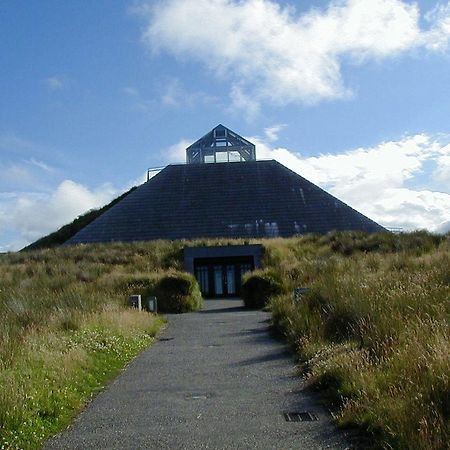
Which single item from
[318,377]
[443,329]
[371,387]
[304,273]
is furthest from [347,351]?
[304,273]

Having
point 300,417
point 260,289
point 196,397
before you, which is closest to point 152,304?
point 260,289

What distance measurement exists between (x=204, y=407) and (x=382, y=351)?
2413 millimetres

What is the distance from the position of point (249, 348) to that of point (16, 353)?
4.98 meters

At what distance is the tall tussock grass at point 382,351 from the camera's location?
539 cm

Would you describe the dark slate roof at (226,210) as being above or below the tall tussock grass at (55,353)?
above

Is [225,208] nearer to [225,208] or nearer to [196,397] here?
[225,208]

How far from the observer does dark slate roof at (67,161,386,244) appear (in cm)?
5000

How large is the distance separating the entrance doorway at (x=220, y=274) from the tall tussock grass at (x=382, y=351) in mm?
23586

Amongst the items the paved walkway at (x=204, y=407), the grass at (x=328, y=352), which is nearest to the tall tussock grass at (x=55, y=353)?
the grass at (x=328, y=352)

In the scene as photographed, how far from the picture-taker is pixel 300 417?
6633 millimetres

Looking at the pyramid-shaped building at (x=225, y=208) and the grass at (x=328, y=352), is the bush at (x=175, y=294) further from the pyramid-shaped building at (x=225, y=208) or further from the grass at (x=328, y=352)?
the pyramid-shaped building at (x=225, y=208)

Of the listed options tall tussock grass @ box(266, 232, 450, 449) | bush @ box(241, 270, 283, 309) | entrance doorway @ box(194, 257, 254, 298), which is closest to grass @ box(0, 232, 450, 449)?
tall tussock grass @ box(266, 232, 450, 449)

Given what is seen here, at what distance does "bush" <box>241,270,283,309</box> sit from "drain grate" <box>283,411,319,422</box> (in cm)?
1797

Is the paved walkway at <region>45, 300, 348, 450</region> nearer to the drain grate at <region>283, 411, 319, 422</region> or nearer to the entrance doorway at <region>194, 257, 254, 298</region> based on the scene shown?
the drain grate at <region>283, 411, 319, 422</region>
